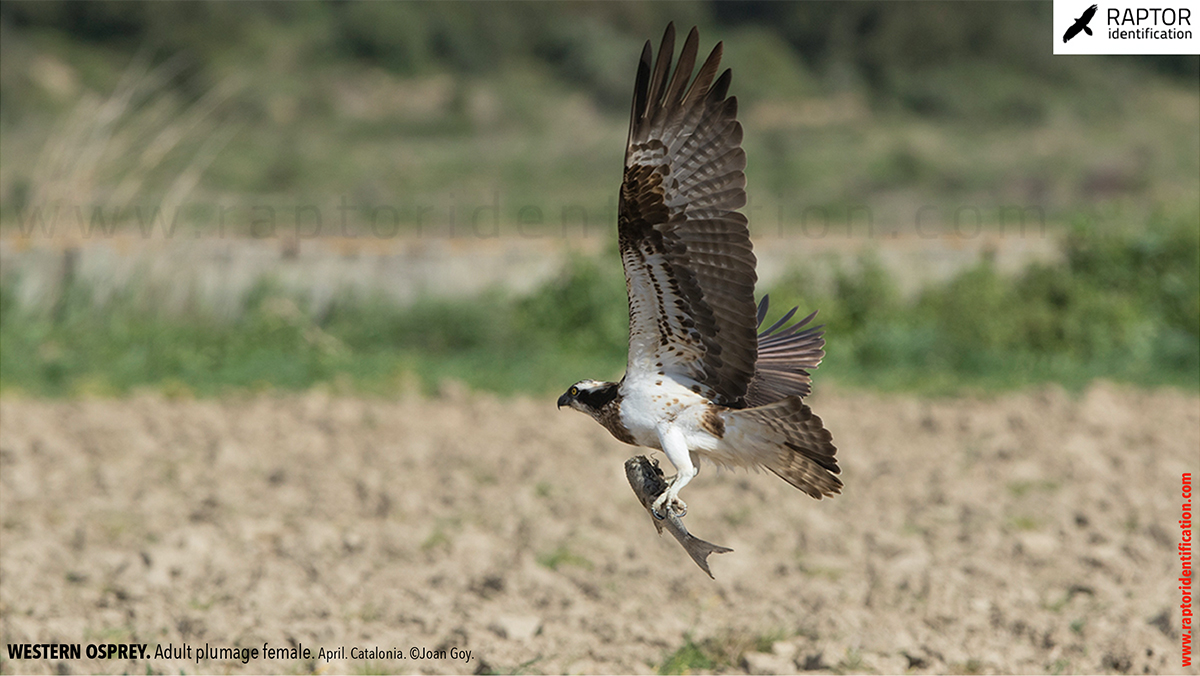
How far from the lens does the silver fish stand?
381 centimetres

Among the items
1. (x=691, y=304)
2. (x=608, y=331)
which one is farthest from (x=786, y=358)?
(x=608, y=331)

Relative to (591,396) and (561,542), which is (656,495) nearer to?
(591,396)

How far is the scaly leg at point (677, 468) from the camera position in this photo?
3689 millimetres

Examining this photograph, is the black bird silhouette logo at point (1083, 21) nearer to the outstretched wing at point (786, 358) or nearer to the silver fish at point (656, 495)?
the outstretched wing at point (786, 358)

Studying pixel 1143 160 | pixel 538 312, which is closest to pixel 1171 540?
pixel 538 312

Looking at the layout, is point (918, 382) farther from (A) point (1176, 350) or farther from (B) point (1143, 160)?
(B) point (1143, 160)

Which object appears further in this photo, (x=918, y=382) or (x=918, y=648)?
(x=918, y=382)

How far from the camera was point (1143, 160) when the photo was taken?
2559cm

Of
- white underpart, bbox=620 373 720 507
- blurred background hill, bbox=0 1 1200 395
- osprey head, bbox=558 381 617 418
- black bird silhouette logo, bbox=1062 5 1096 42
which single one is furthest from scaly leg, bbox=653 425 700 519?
black bird silhouette logo, bbox=1062 5 1096 42

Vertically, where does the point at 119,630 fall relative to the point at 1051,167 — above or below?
below

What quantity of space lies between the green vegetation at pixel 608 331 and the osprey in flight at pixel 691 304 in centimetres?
627

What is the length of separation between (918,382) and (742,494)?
3645 millimetres

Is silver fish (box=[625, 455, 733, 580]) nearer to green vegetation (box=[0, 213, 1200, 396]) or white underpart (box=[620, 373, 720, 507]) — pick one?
white underpart (box=[620, 373, 720, 507])

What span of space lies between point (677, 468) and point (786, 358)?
0.79 m
